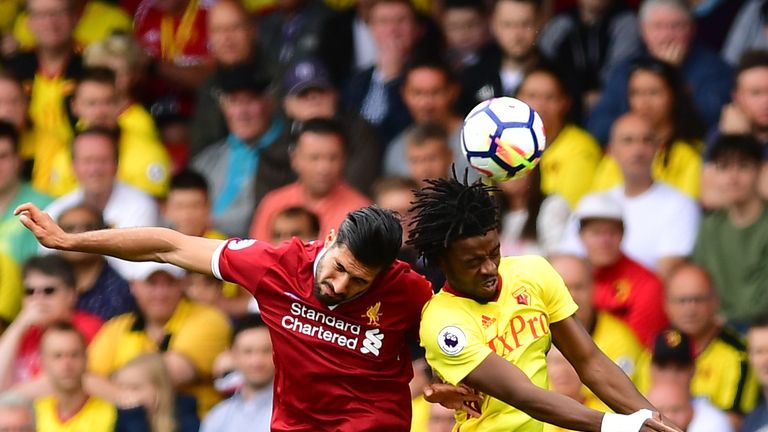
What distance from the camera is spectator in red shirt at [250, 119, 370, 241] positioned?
1089 centimetres

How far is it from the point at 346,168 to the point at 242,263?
3.84 m

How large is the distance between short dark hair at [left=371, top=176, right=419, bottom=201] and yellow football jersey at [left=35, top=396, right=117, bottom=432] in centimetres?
200

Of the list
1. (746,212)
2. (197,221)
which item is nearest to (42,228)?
(197,221)

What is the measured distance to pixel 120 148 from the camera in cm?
1173

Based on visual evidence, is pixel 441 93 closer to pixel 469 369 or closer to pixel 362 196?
pixel 362 196

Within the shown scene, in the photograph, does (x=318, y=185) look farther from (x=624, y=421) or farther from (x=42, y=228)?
(x=624, y=421)

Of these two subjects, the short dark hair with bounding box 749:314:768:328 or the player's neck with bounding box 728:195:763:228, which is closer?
the short dark hair with bounding box 749:314:768:328

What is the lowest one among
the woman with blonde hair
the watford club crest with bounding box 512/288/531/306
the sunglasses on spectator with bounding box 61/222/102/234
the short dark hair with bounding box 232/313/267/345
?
the woman with blonde hair

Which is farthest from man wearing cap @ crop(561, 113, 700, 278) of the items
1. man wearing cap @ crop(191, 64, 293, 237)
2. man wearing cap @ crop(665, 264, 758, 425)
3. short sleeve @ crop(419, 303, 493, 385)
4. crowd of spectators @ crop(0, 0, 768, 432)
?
short sleeve @ crop(419, 303, 493, 385)

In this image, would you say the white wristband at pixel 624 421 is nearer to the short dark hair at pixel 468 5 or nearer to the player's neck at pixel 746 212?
the player's neck at pixel 746 212

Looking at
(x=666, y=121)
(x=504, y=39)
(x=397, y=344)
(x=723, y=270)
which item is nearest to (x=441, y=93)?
(x=504, y=39)

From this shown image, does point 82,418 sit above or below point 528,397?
A: below

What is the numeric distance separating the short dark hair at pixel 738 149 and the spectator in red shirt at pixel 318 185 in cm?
209

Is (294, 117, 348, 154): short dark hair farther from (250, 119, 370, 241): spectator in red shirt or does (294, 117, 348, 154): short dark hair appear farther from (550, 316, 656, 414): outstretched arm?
(550, 316, 656, 414): outstretched arm
